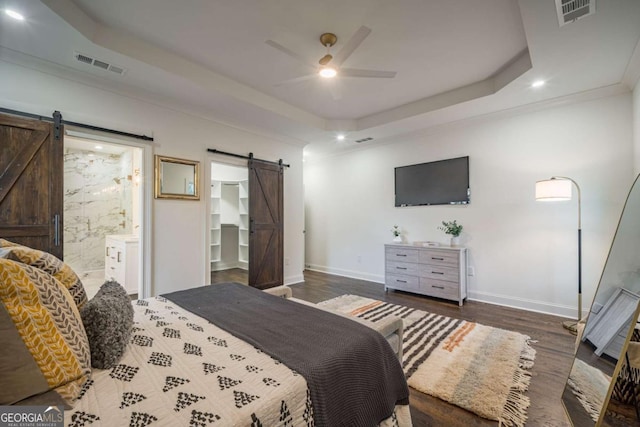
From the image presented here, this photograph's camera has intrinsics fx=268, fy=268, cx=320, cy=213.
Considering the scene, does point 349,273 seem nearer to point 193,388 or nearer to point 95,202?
point 193,388

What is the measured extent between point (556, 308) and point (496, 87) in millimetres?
2847

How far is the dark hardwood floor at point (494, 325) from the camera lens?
1.67 metres

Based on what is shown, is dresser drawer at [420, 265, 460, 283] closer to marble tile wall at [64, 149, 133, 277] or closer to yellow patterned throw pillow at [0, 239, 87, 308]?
yellow patterned throw pillow at [0, 239, 87, 308]

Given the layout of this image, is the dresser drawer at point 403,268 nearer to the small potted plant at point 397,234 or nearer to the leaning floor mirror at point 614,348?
the small potted plant at point 397,234

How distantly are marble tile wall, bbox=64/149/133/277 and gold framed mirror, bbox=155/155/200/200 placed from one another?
8.18 feet

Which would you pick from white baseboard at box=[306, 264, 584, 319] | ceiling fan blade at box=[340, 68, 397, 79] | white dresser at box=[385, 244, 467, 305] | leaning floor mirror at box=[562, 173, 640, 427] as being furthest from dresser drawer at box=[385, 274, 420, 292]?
ceiling fan blade at box=[340, 68, 397, 79]

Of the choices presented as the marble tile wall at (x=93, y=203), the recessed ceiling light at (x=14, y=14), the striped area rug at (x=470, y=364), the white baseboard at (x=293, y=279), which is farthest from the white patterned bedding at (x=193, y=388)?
the marble tile wall at (x=93, y=203)

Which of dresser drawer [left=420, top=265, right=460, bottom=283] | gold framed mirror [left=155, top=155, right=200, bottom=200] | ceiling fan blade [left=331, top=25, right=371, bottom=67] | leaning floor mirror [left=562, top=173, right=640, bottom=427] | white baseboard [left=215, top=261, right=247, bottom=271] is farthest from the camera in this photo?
white baseboard [left=215, top=261, right=247, bottom=271]

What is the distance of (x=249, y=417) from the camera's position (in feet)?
2.75

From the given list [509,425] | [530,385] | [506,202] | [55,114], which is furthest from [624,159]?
[55,114]

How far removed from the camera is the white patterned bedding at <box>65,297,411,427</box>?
32.4 inches

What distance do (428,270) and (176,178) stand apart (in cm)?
384

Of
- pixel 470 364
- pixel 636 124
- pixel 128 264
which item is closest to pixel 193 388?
pixel 470 364

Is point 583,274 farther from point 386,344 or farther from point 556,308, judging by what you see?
point 386,344
